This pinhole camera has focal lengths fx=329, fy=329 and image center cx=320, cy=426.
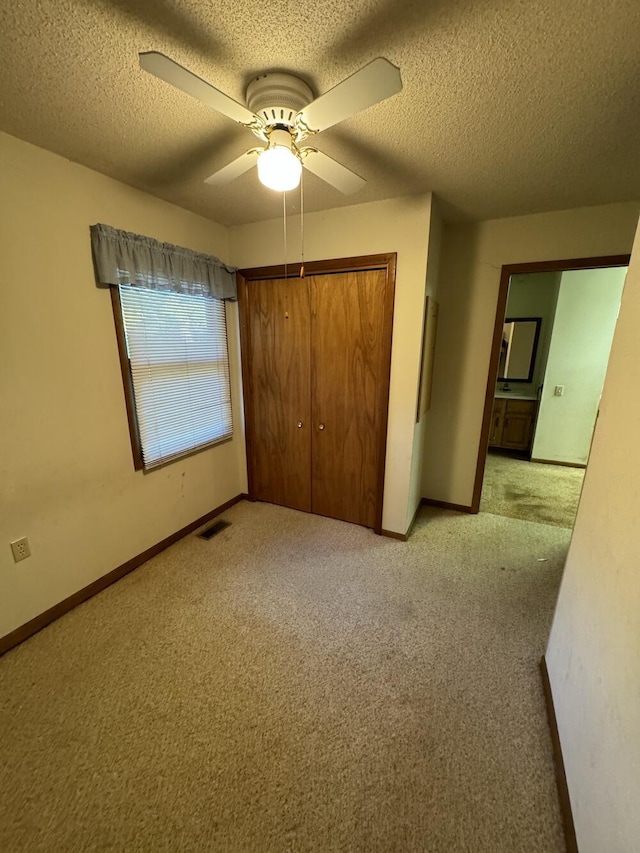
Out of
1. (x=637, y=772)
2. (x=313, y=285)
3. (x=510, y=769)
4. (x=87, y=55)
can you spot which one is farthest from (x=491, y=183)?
(x=510, y=769)

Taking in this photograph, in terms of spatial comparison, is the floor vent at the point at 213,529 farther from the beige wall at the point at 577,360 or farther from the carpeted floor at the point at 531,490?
the beige wall at the point at 577,360

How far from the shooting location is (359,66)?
3.70 feet

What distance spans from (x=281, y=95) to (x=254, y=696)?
2374 mm

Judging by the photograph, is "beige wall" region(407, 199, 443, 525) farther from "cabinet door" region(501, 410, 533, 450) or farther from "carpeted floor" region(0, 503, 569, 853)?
"cabinet door" region(501, 410, 533, 450)

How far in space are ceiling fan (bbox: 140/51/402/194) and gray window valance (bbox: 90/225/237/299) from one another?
91cm

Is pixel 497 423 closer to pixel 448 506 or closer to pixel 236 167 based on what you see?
pixel 448 506

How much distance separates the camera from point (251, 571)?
2217mm

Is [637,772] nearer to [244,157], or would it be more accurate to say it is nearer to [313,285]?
[244,157]

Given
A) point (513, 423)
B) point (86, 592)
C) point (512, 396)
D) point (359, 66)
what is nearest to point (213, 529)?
point (86, 592)

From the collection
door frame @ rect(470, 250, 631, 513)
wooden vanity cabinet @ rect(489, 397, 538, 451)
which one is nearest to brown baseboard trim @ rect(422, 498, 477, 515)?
door frame @ rect(470, 250, 631, 513)

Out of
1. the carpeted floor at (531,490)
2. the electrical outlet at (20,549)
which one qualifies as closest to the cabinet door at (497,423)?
the carpeted floor at (531,490)

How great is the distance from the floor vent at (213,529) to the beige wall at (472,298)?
186 cm

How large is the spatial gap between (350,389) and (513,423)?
9.98 ft

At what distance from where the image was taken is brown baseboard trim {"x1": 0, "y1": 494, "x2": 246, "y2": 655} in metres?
1.67
